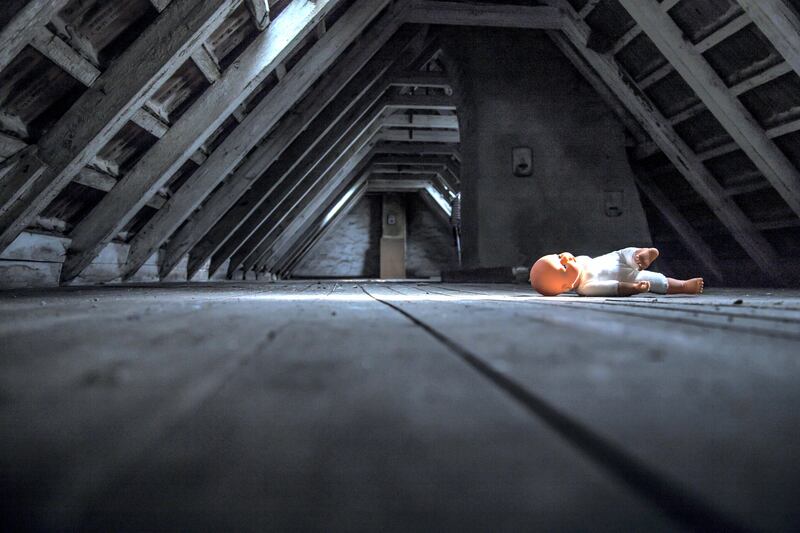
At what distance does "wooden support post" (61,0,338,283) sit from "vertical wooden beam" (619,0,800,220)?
269cm

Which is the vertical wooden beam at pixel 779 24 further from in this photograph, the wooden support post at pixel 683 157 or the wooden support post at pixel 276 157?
the wooden support post at pixel 276 157

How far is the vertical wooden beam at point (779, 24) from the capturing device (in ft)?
12.0

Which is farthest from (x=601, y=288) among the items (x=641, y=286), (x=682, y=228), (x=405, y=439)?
(x=682, y=228)

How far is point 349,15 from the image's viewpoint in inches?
174

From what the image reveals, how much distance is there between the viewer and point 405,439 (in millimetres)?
397

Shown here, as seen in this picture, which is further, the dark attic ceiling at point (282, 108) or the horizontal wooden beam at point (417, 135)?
the horizontal wooden beam at point (417, 135)

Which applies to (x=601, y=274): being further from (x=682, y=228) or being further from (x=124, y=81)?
(x=682, y=228)

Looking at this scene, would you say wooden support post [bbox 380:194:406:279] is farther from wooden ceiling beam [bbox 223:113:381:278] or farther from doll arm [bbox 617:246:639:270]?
doll arm [bbox 617:246:639:270]

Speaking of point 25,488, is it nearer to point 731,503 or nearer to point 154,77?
point 731,503

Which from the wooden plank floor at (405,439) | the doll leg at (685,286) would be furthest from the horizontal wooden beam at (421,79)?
the wooden plank floor at (405,439)

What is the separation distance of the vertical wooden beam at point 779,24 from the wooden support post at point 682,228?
2734 mm

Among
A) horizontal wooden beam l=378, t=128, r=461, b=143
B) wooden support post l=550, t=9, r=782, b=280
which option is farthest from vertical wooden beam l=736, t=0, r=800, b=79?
horizontal wooden beam l=378, t=128, r=461, b=143

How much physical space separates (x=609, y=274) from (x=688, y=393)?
2236mm

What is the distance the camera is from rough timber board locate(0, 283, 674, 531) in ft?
1.03
